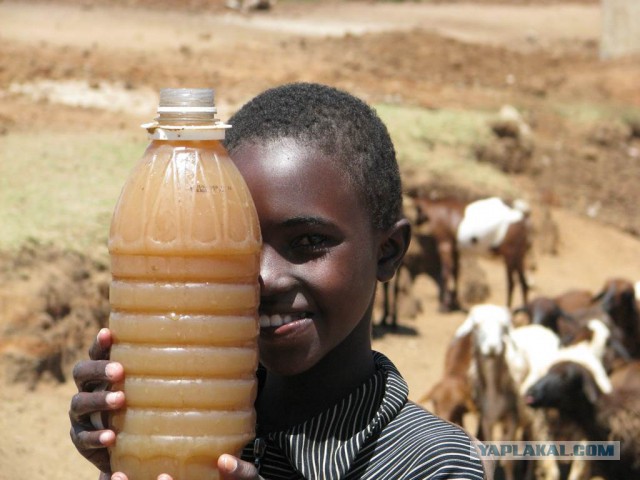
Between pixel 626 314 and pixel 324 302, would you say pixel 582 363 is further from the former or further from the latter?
pixel 324 302

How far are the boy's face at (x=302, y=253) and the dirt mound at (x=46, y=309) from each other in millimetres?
5251

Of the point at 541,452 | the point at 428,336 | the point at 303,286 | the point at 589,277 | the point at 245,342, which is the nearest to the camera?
the point at 245,342

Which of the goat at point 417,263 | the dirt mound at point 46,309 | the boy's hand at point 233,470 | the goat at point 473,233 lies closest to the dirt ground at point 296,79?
the dirt mound at point 46,309

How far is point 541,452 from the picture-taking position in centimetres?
706

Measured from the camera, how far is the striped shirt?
2051mm

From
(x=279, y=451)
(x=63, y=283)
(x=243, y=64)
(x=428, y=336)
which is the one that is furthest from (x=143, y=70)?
(x=279, y=451)

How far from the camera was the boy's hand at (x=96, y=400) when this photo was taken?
181cm

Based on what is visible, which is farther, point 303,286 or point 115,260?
point 303,286

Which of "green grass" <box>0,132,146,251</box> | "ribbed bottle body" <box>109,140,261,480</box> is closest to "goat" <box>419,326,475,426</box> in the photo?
"green grass" <box>0,132,146,251</box>

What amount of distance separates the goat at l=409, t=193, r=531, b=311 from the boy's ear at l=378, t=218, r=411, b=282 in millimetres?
9587

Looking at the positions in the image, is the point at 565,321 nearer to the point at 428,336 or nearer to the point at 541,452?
the point at 541,452

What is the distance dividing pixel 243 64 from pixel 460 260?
659 cm

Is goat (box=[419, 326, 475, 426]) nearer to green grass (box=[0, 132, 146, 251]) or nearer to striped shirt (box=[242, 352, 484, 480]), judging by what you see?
green grass (box=[0, 132, 146, 251])

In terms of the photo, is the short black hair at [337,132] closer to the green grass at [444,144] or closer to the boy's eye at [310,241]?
the boy's eye at [310,241]
